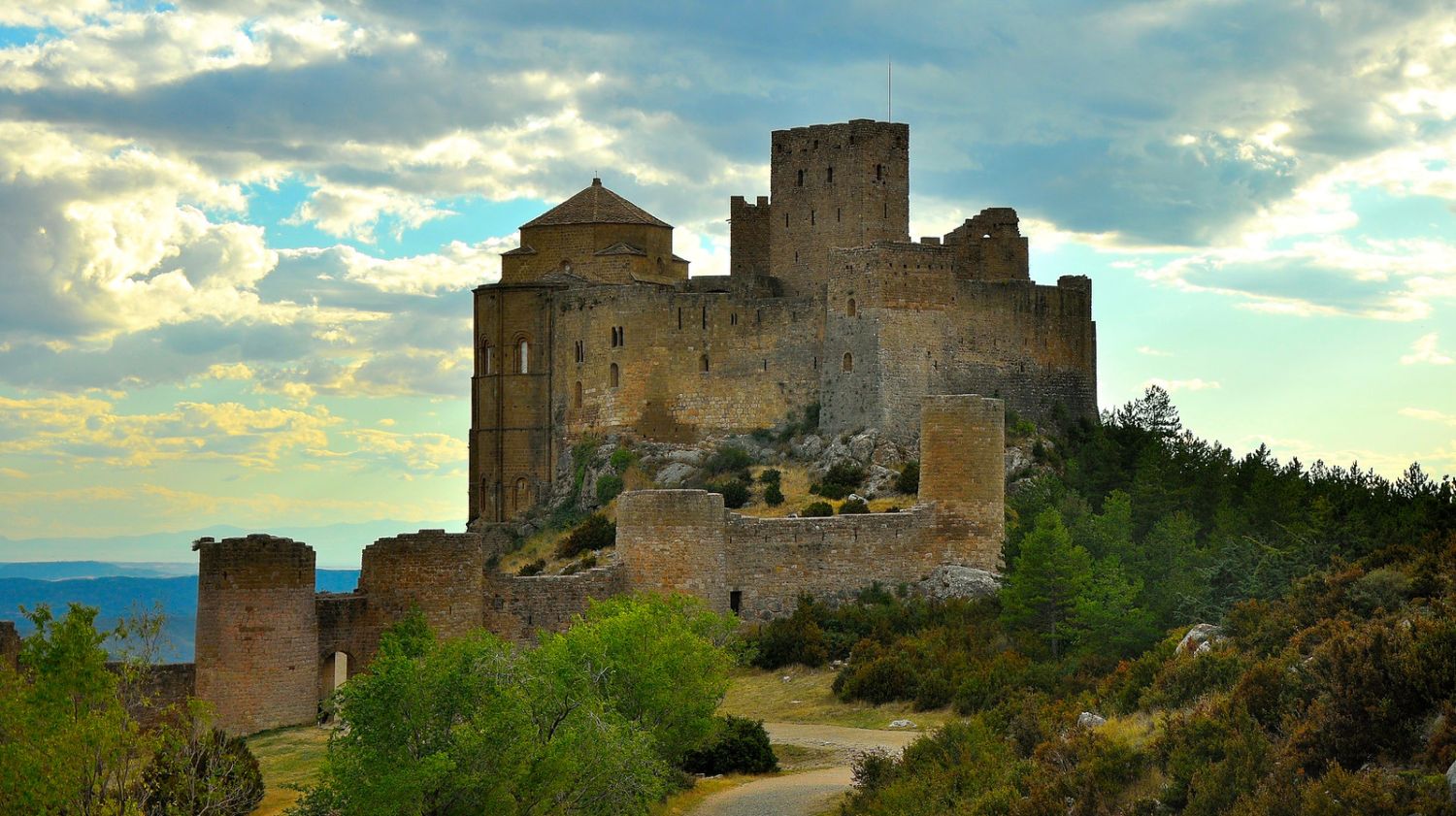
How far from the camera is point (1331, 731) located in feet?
60.3

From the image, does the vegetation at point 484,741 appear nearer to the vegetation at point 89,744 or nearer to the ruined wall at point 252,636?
the vegetation at point 89,744

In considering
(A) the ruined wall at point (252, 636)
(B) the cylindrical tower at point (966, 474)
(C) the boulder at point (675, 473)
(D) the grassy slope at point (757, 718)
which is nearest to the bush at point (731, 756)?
(D) the grassy slope at point (757, 718)

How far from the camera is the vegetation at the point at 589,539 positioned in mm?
50719

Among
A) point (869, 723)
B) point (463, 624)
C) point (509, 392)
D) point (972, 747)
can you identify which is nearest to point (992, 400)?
point (869, 723)

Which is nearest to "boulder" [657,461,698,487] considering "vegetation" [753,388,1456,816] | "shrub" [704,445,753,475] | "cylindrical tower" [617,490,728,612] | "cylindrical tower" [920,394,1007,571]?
"shrub" [704,445,753,475]

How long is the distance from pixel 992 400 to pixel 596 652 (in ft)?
50.3

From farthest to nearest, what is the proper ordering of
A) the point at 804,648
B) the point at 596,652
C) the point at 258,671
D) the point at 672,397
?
1. the point at 672,397
2. the point at 804,648
3. the point at 258,671
4. the point at 596,652

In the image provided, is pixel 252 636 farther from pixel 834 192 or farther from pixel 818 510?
pixel 834 192

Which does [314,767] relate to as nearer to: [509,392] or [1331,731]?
[1331,731]

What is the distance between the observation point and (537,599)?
36.4 metres

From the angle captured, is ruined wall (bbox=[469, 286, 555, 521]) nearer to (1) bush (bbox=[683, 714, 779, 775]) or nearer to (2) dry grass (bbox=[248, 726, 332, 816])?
(2) dry grass (bbox=[248, 726, 332, 816])

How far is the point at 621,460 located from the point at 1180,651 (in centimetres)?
2964

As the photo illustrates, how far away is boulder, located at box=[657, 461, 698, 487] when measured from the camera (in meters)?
53.7

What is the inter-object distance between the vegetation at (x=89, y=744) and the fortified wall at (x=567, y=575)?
17.0 ft
